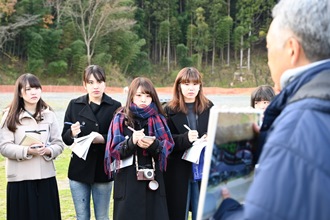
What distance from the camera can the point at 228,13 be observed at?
129 ft

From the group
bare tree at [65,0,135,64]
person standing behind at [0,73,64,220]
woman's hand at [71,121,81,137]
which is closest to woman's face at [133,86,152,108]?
woman's hand at [71,121,81,137]

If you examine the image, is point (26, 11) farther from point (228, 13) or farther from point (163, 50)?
point (228, 13)

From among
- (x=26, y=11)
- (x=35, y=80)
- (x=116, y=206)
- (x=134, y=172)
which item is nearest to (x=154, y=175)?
(x=134, y=172)

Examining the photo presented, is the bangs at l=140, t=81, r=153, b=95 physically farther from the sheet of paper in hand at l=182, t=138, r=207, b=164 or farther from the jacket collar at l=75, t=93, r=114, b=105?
the sheet of paper in hand at l=182, t=138, r=207, b=164

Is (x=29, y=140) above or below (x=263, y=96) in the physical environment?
below

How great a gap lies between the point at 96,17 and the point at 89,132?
2967 centimetres

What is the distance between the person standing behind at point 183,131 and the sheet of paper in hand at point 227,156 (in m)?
2.29

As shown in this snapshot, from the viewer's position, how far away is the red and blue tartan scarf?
3.45 metres

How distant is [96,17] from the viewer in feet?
106

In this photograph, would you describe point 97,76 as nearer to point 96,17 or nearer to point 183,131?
point 183,131

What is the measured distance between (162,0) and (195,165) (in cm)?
3641

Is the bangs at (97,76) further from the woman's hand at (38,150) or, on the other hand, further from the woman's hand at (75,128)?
the woman's hand at (38,150)

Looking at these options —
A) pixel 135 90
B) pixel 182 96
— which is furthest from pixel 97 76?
pixel 182 96

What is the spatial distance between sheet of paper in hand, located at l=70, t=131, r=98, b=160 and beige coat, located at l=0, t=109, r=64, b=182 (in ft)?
0.61
